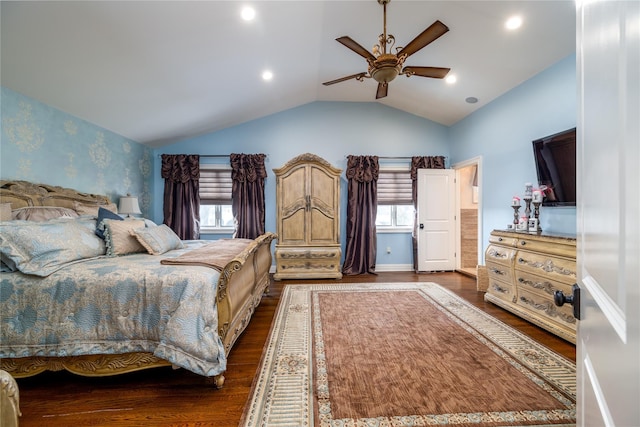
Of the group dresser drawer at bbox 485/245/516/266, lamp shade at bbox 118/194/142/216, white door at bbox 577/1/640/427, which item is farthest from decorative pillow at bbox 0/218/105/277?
dresser drawer at bbox 485/245/516/266

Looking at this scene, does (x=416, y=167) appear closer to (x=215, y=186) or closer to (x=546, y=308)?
(x=546, y=308)

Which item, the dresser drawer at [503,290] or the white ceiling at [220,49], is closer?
the white ceiling at [220,49]

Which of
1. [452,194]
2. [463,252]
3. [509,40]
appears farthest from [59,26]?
[463,252]

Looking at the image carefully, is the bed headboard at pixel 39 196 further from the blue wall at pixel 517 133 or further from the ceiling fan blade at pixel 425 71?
the blue wall at pixel 517 133

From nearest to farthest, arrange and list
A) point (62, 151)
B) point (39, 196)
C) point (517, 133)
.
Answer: point (39, 196) < point (62, 151) < point (517, 133)

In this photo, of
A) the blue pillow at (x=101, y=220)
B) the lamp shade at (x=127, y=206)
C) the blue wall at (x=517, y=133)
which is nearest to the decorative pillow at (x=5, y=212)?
the blue pillow at (x=101, y=220)

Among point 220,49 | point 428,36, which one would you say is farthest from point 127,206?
point 428,36

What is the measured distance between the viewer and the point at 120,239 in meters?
2.34

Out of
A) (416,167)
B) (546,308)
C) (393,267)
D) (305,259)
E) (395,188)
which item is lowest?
(393,267)

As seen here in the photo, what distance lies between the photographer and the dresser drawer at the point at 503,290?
2.92 m

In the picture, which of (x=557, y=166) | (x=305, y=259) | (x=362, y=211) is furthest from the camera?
(x=362, y=211)

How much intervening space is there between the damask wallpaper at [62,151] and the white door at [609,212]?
387 cm

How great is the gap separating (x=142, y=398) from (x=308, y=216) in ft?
10.2

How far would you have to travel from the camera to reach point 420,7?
2.59 metres
